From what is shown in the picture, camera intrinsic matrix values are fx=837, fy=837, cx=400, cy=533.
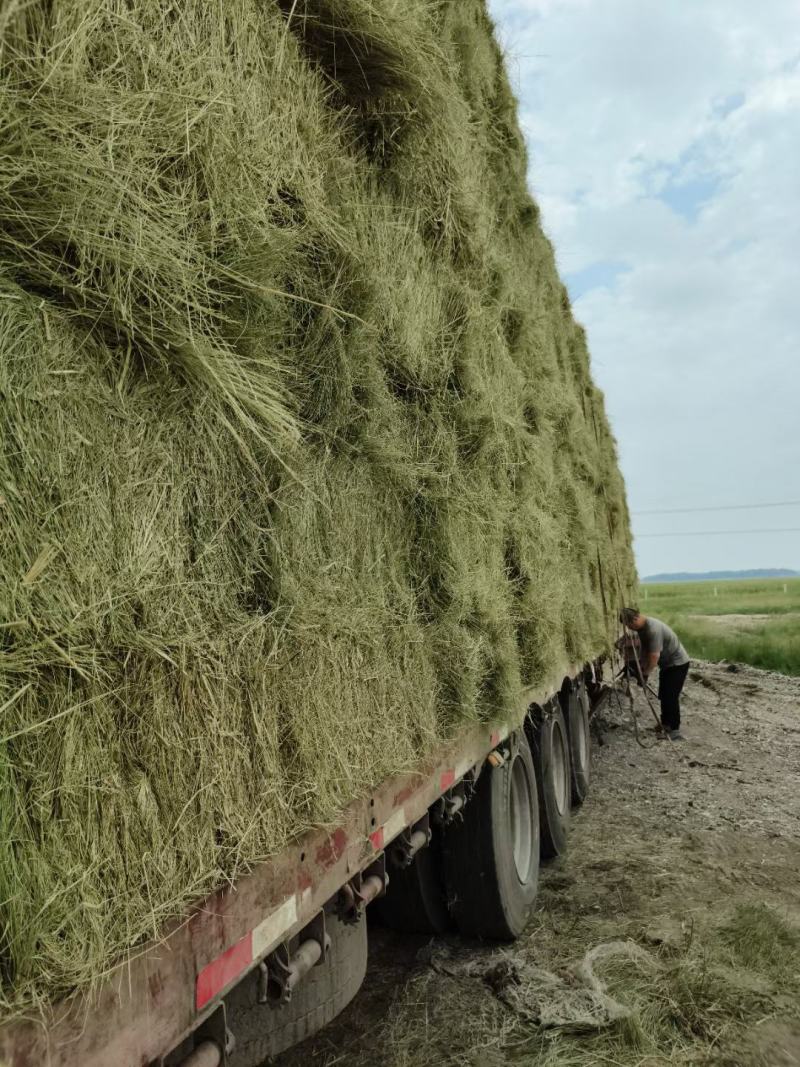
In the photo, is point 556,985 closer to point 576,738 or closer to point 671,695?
point 576,738

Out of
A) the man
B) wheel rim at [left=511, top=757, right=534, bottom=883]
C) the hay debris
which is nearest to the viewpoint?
the hay debris

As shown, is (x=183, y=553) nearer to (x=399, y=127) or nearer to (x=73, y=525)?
Result: (x=73, y=525)

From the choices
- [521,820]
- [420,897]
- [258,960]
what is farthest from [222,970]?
[521,820]

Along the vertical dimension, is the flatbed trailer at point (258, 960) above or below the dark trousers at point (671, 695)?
above

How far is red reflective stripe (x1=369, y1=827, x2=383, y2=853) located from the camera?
2.42 meters

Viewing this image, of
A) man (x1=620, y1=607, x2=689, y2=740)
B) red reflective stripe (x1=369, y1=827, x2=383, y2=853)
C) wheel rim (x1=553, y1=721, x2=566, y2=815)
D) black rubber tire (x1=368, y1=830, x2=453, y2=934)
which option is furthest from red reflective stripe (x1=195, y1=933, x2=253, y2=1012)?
man (x1=620, y1=607, x2=689, y2=740)

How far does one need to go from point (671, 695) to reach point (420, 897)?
6884mm

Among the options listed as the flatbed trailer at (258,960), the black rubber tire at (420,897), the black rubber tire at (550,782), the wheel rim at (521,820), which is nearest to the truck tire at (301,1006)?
the flatbed trailer at (258,960)

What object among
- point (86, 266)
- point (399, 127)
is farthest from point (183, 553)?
point (399, 127)

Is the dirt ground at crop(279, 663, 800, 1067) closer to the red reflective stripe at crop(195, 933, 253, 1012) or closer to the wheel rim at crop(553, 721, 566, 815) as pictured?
the wheel rim at crop(553, 721, 566, 815)

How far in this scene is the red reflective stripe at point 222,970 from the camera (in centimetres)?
154

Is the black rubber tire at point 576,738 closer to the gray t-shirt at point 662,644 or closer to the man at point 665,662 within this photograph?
the man at point 665,662

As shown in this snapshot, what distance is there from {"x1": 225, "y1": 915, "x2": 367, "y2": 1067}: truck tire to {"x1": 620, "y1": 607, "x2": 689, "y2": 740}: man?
781cm

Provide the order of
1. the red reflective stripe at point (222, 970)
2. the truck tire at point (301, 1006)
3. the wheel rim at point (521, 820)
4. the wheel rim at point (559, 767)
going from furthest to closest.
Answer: the wheel rim at point (559, 767), the wheel rim at point (521, 820), the truck tire at point (301, 1006), the red reflective stripe at point (222, 970)
